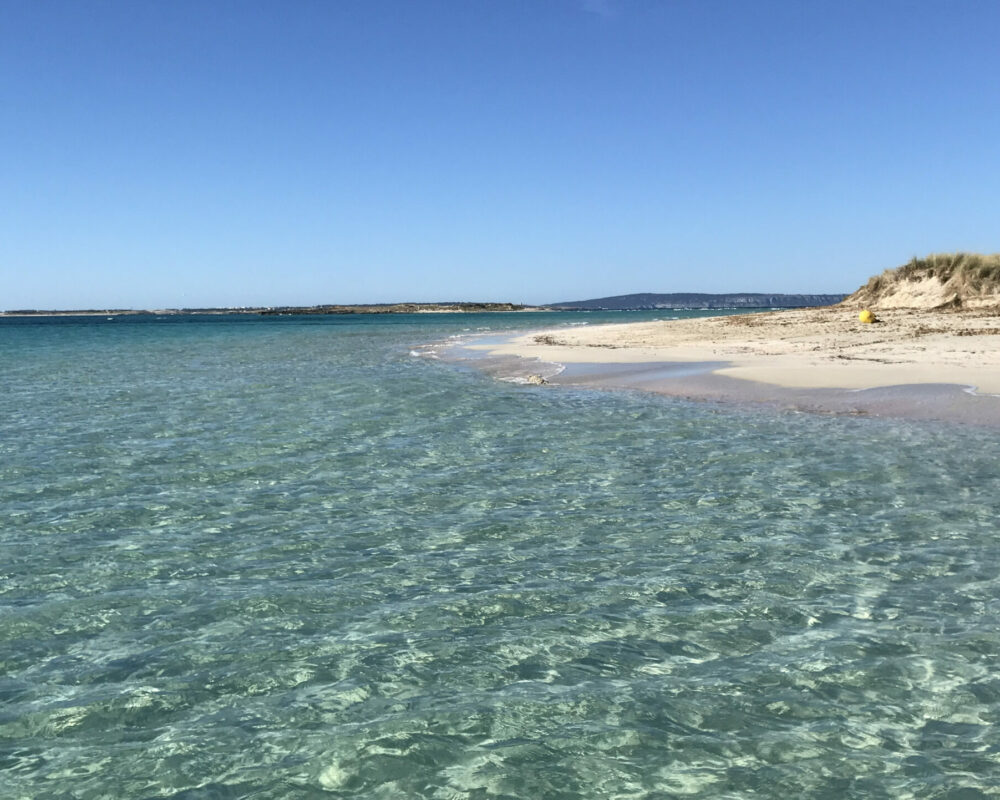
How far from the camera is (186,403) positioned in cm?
1869

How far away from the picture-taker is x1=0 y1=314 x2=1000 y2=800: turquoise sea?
3.95 m

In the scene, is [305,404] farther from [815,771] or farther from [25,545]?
[815,771]

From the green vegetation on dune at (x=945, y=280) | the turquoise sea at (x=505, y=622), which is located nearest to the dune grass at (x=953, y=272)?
the green vegetation on dune at (x=945, y=280)

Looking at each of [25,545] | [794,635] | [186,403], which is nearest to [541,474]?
[794,635]

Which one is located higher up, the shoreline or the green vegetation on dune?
the green vegetation on dune

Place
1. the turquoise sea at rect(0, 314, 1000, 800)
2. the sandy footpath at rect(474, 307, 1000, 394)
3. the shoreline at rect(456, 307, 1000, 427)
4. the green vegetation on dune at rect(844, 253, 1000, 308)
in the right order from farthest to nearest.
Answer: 1. the green vegetation on dune at rect(844, 253, 1000, 308)
2. the sandy footpath at rect(474, 307, 1000, 394)
3. the shoreline at rect(456, 307, 1000, 427)
4. the turquoise sea at rect(0, 314, 1000, 800)

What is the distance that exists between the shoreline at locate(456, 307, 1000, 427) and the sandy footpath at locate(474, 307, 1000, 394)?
0.04 metres

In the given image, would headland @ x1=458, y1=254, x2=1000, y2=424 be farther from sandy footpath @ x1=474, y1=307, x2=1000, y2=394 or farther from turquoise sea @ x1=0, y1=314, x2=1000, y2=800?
turquoise sea @ x1=0, y1=314, x2=1000, y2=800

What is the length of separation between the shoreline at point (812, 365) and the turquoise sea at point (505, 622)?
179 inches

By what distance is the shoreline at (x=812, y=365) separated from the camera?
16.5 meters

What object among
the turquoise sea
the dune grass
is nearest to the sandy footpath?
the dune grass

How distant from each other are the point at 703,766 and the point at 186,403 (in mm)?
17251

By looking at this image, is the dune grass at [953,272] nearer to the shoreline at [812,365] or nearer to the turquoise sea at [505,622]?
the shoreline at [812,365]

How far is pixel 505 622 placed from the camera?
5668 millimetres
